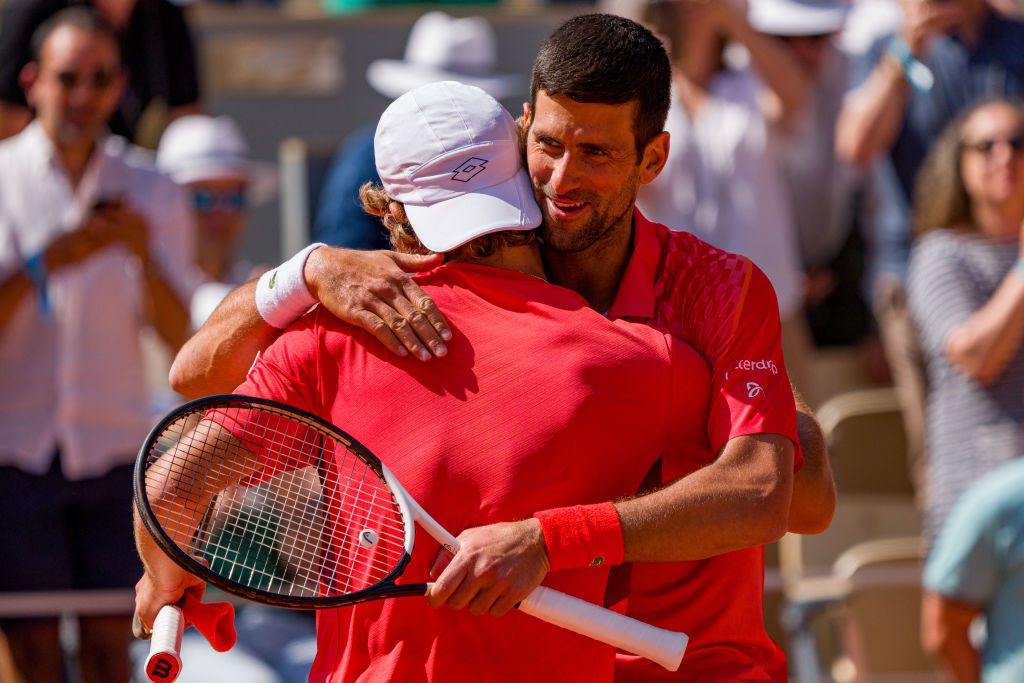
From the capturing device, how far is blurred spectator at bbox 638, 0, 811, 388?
6.11m

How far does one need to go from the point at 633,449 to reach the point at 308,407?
1.90ft

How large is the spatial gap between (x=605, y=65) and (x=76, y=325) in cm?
308

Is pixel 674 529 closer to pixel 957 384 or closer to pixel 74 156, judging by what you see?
pixel 957 384

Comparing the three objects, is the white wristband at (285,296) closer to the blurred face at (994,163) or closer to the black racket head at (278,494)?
the black racket head at (278,494)

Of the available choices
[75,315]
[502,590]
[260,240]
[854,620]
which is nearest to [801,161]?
[854,620]

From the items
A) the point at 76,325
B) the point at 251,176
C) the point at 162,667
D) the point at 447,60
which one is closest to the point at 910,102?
the point at 447,60

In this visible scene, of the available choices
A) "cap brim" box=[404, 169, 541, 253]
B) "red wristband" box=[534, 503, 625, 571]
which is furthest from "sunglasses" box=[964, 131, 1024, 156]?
"red wristband" box=[534, 503, 625, 571]

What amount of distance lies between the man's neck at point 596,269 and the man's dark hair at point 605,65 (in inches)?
8.6

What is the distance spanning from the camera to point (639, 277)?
306cm

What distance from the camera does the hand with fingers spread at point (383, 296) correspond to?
279cm

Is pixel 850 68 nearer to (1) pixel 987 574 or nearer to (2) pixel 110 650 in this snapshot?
(1) pixel 987 574

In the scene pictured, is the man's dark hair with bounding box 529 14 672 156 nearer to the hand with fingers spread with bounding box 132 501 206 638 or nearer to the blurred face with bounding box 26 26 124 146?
the hand with fingers spread with bounding box 132 501 206 638

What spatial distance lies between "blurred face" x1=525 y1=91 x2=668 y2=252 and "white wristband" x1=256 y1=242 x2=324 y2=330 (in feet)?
1.50

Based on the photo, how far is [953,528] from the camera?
5.23 m
